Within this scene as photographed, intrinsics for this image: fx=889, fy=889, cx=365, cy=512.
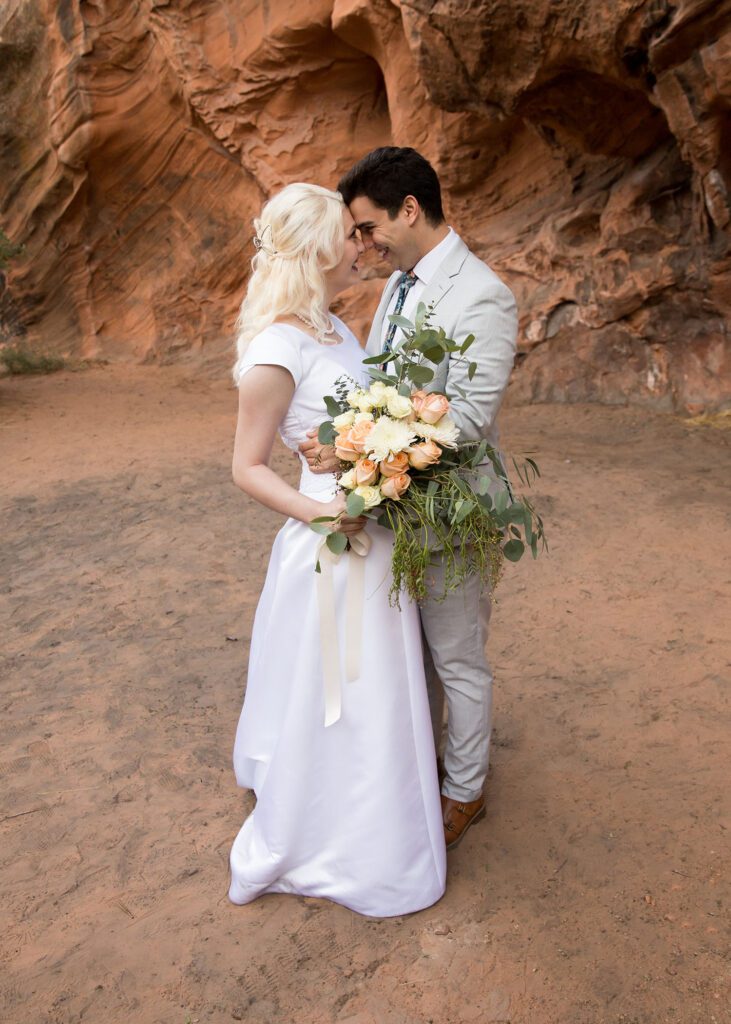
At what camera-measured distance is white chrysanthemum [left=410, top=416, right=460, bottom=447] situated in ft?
7.47

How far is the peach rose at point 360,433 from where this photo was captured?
88.1 inches

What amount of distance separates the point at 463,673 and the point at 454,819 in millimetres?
544

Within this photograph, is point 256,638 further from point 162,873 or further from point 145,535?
point 145,535

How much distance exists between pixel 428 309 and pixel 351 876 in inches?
67.2

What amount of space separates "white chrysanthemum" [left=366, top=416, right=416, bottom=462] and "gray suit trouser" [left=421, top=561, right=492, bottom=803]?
54 centimetres

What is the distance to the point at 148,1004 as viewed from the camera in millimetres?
2416

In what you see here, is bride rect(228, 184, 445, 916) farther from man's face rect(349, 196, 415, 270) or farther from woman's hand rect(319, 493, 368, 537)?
man's face rect(349, 196, 415, 270)

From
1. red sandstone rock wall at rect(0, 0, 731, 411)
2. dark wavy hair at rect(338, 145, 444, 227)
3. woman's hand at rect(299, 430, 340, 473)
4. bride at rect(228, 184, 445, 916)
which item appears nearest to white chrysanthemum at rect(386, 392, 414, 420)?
woman's hand at rect(299, 430, 340, 473)

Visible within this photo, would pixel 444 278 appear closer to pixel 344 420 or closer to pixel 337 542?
pixel 344 420

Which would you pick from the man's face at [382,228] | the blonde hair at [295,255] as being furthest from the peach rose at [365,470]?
the man's face at [382,228]

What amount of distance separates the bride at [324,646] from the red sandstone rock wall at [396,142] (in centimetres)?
469

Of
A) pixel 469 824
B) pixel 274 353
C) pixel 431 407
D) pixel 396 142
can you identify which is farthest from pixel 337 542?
pixel 396 142

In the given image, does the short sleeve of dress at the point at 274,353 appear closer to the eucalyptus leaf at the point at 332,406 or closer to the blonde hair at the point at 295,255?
the blonde hair at the point at 295,255

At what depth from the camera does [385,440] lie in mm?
2227
